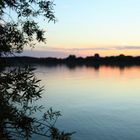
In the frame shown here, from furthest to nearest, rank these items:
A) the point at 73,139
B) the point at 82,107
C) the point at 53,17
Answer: the point at 82,107 → the point at 73,139 → the point at 53,17

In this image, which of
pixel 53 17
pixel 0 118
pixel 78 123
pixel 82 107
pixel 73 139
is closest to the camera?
pixel 0 118

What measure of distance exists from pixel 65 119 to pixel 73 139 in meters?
6.13

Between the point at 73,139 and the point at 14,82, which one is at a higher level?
the point at 14,82

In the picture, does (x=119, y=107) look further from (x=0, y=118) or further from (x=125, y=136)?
(x=0, y=118)

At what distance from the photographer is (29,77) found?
8.59m

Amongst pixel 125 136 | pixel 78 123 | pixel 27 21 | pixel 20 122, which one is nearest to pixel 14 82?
pixel 20 122

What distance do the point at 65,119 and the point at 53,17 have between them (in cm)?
2218

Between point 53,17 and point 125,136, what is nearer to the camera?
point 53,17

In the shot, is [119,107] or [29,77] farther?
[119,107]

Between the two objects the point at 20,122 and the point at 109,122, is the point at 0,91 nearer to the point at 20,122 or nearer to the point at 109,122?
the point at 20,122

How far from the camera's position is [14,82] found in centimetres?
867

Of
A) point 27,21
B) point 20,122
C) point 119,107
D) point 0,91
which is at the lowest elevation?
point 119,107

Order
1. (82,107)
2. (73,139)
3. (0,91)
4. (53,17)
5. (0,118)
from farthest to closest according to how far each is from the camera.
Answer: (82,107) → (73,139) → (53,17) → (0,91) → (0,118)

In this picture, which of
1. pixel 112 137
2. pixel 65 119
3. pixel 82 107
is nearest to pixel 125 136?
pixel 112 137
